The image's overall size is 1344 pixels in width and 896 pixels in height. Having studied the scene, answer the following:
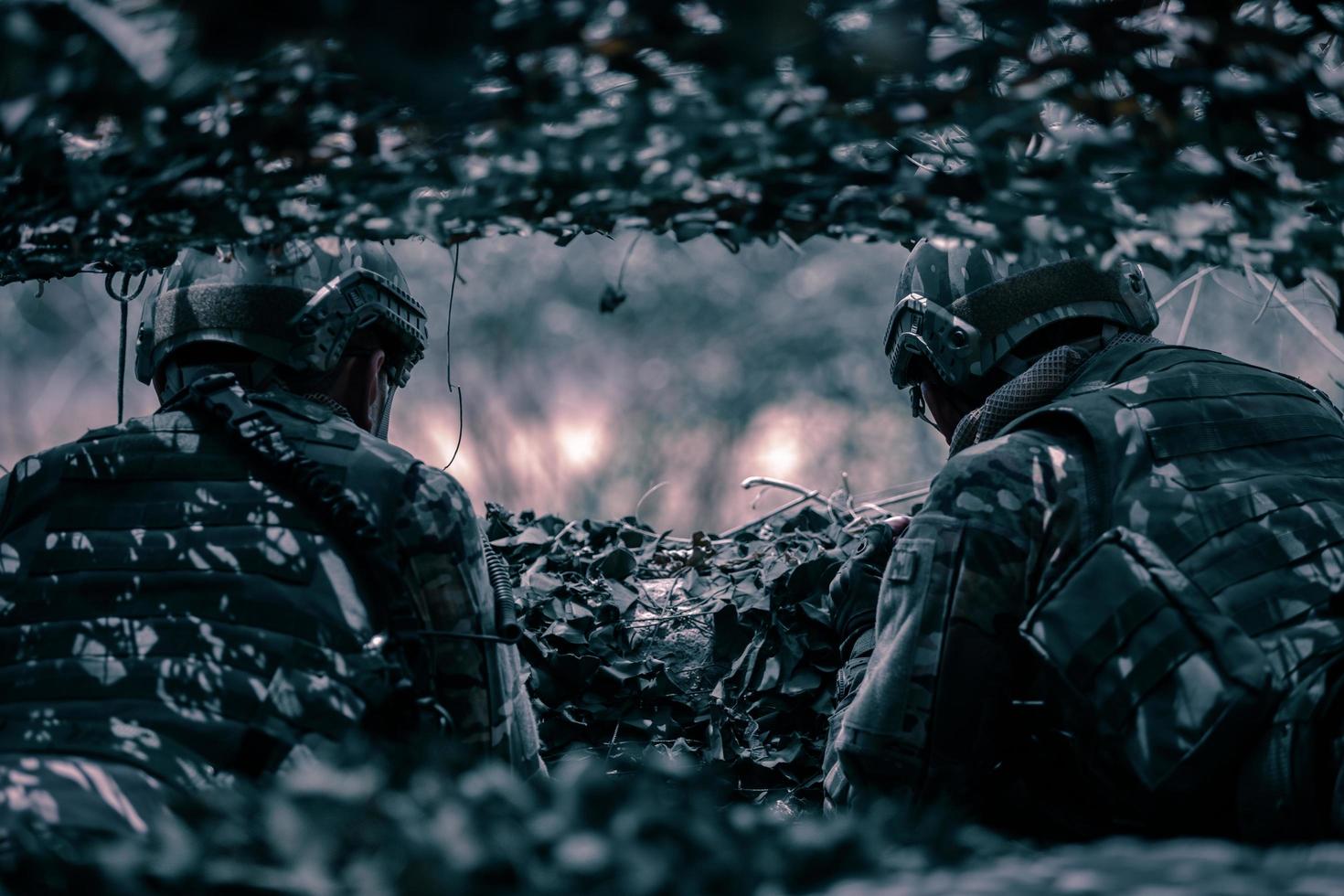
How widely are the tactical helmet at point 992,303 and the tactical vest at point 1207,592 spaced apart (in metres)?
0.39

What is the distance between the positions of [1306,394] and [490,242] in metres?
16.1

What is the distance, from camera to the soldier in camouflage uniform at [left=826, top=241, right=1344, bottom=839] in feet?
7.60

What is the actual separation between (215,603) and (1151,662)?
190cm

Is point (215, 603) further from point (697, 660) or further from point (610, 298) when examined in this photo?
point (697, 660)

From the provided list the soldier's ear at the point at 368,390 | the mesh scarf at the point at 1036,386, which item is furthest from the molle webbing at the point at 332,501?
the mesh scarf at the point at 1036,386

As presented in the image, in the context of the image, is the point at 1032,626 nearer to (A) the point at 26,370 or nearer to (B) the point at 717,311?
(A) the point at 26,370

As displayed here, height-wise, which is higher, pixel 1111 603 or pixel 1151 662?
pixel 1111 603

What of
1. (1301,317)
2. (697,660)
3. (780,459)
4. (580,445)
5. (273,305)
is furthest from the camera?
(780,459)

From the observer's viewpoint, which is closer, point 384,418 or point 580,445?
point 384,418

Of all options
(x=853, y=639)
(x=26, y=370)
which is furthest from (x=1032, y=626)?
(x=26, y=370)

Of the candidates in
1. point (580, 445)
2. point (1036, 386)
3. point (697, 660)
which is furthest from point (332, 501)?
point (580, 445)

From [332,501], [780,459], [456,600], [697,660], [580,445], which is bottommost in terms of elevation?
[697,660]

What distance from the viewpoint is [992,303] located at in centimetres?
337

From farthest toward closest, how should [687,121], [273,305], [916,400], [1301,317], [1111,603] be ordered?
[916,400]
[1301,317]
[273,305]
[1111,603]
[687,121]
